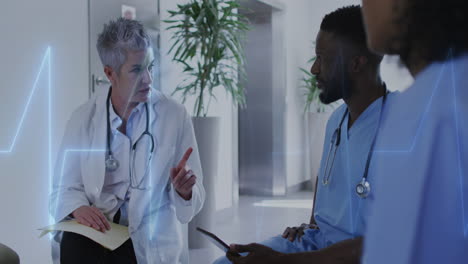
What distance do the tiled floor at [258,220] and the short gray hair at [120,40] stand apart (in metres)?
1.61

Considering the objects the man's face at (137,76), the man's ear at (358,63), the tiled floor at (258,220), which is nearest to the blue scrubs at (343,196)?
the man's ear at (358,63)

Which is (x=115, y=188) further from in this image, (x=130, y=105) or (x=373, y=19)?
(x=373, y=19)

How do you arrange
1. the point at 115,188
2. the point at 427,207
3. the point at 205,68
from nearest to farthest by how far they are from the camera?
the point at 427,207, the point at 115,188, the point at 205,68

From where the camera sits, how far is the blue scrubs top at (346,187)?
133 centimetres

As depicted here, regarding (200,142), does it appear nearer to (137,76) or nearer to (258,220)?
(258,220)

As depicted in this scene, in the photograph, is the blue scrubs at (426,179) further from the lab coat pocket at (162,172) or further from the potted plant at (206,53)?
the potted plant at (206,53)

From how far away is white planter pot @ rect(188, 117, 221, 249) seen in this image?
3365 mm

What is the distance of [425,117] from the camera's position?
0.46 meters

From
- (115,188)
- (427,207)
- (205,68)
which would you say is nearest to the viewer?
(427,207)

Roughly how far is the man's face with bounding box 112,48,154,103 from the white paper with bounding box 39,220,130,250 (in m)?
0.48

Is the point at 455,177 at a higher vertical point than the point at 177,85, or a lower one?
lower

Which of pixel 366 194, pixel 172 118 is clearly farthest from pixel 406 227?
pixel 172 118

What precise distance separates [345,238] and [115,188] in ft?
2.74

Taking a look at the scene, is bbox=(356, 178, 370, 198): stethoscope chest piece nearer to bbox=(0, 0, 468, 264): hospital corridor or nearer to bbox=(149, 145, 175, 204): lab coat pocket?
bbox=(0, 0, 468, 264): hospital corridor
